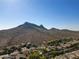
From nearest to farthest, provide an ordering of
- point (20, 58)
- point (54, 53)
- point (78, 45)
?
point (20, 58)
point (54, 53)
point (78, 45)

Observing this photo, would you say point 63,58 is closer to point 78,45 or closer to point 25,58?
point 25,58

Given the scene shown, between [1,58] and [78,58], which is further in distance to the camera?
[1,58]

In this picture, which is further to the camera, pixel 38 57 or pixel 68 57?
pixel 38 57

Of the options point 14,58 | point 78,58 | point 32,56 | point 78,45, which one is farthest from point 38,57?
point 78,45

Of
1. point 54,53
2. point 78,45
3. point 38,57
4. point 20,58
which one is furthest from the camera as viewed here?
point 78,45

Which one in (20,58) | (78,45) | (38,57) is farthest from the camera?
(78,45)

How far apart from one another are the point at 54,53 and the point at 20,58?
324 inches

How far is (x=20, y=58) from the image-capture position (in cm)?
3200

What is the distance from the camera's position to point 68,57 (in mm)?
25938

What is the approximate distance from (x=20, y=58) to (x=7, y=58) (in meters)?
2.94

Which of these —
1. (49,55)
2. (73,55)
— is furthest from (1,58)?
(73,55)

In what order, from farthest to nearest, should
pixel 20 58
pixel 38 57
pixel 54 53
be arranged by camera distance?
pixel 54 53
pixel 20 58
pixel 38 57

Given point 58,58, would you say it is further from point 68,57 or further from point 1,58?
point 1,58

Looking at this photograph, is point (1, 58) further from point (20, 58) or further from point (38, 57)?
point (38, 57)
